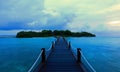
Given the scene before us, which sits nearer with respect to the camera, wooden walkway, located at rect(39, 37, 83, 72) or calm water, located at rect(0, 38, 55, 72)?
wooden walkway, located at rect(39, 37, 83, 72)

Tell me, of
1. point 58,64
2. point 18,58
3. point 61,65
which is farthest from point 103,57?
point 61,65

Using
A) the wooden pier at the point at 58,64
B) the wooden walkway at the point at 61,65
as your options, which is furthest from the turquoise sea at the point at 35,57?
the wooden pier at the point at 58,64

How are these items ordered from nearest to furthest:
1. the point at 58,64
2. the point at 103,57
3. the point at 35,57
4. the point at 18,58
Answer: the point at 58,64, the point at 18,58, the point at 35,57, the point at 103,57

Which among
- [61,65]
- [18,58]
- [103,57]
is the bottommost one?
[103,57]

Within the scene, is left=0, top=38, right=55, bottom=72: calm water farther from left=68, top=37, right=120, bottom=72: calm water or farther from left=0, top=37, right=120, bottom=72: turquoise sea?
left=68, top=37, right=120, bottom=72: calm water

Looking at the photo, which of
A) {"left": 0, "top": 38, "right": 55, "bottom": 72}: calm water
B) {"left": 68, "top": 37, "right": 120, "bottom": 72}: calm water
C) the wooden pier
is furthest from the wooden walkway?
{"left": 68, "top": 37, "right": 120, "bottom": 72}: calm water

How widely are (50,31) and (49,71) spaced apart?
3897 inches

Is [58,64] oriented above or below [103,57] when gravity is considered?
above

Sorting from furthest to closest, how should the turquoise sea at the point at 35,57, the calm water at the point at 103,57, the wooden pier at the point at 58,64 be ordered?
the calm water at the point at 103,57
the turquoise sea at the point at 35,57
the wooden pier at the point at 58,64

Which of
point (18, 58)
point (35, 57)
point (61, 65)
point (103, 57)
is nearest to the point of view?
point (61, 65)

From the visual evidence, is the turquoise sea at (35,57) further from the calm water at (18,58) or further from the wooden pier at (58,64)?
the wooden pier at (58,64)

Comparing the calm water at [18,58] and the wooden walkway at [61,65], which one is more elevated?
the wooden walkway at [61,65]

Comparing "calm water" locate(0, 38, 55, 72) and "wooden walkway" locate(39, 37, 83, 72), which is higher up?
"wooden walkway" locate(39, 37, 83, 72)

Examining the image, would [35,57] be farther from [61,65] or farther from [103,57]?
[61,65]
